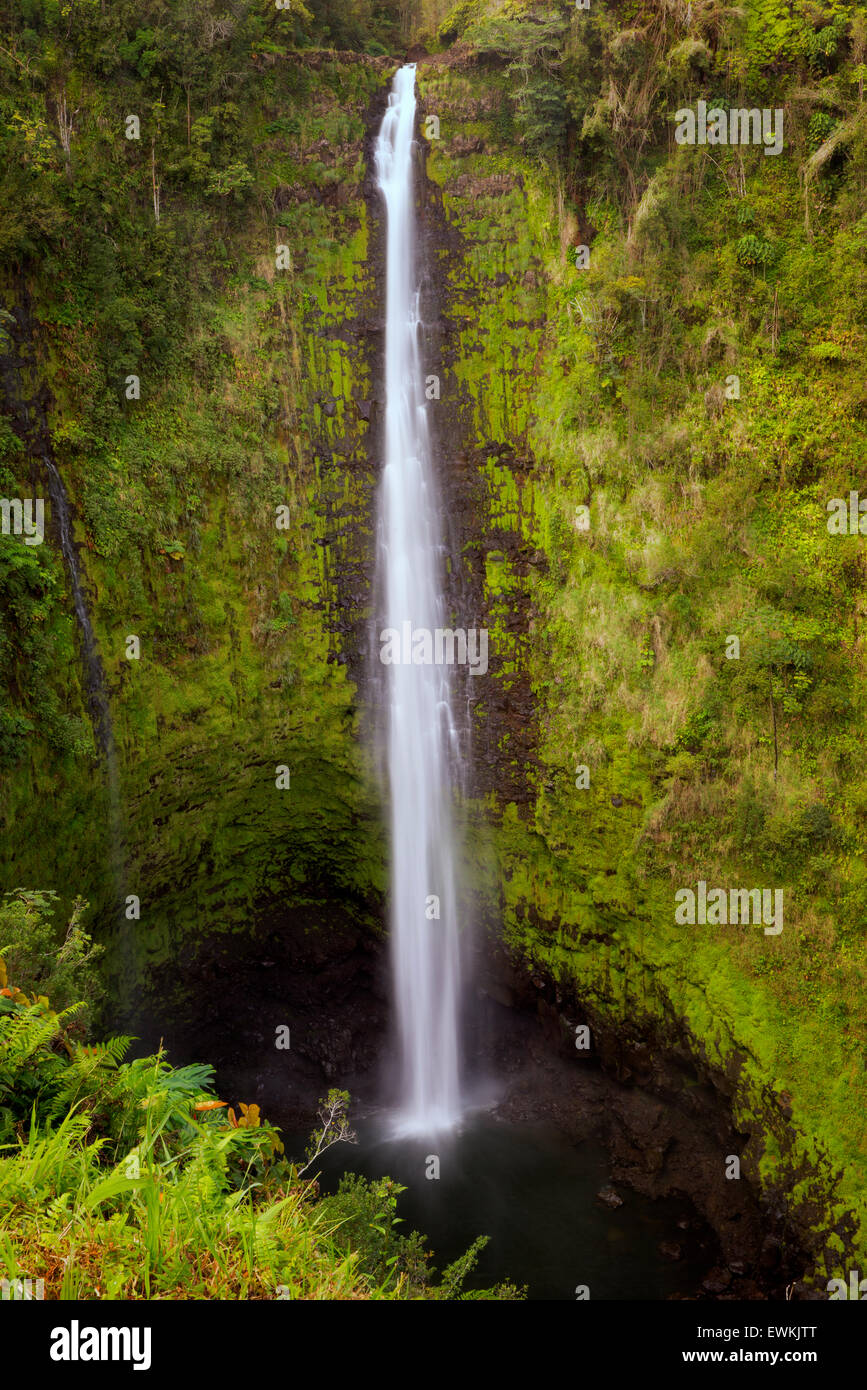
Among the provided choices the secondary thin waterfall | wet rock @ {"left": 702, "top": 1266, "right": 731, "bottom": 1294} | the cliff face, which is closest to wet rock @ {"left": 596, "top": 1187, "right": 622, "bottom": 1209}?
the cliff face

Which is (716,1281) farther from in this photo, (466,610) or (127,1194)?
(466,610)

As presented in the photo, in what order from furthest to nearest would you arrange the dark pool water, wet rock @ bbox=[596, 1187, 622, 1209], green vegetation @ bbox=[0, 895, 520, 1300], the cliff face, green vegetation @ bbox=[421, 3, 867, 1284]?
wet rock @ bbox=[596, 1187, 622, 1209], the cliff face, green vegetation @ bbox=[421, 3, 867, 1284], the dark pool water, green vegetation @ bbox=[0, 895, 520, 1300]

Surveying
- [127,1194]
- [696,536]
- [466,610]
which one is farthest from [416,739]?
[127,1194]

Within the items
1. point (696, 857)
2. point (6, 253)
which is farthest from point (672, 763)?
point (6, 253)

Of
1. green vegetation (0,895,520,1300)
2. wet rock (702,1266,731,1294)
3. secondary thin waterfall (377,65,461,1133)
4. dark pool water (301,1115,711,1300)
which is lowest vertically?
wet rock (702,1266,731,1294)

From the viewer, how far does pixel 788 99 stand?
1455 centimetres

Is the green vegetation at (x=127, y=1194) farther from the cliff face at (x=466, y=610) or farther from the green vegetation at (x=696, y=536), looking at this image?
the green vegetation at (x=696, y=536)

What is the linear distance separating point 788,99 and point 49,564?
48.3 ft

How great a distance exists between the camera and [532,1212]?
13039 mm

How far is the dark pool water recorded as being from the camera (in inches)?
Result: 472

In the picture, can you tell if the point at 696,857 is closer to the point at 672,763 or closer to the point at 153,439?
the point at 672,763

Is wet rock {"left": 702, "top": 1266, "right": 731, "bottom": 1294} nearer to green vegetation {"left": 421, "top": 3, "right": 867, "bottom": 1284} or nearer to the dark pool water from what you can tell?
the dark pool water

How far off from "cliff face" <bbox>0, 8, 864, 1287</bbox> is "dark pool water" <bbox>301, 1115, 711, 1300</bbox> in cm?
100

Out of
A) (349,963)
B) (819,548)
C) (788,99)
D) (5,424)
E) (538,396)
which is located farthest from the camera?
(349,963)
